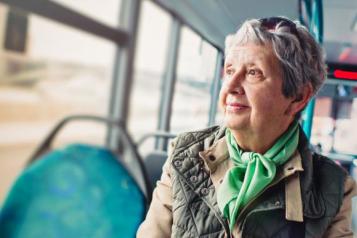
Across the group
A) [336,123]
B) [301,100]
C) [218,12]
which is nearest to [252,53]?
[301,100]

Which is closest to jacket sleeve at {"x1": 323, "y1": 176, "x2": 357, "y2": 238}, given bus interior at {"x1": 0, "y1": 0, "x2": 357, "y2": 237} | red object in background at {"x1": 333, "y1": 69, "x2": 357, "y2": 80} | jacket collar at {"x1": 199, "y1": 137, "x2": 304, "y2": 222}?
jacket collar at {"x1": 199, "y1": 137, "x2": 304, "y2": 222}

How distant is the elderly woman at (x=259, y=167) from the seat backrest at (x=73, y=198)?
9 centimetres

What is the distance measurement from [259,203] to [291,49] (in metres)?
0.39

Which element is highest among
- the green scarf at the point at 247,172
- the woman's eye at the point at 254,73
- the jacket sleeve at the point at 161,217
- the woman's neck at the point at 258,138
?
the woman's eye at the point at 254,73

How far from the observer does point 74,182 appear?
3.15ft

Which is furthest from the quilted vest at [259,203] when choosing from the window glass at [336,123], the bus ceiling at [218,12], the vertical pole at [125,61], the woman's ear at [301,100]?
the window glass at [336,123]

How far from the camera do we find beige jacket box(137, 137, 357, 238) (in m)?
0.95

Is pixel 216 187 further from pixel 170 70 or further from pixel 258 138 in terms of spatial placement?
pixel 170 70

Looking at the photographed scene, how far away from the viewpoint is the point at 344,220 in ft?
3.18

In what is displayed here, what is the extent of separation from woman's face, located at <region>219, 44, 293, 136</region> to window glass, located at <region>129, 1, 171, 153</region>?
0.71 ft

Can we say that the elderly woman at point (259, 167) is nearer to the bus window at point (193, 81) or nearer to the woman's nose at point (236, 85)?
the woman's nose at point (236, 85)

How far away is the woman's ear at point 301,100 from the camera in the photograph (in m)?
1.04

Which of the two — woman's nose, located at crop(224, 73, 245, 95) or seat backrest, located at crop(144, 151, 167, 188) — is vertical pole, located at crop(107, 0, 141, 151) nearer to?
woman's nose, located at crop(224, 73, 245, 95)

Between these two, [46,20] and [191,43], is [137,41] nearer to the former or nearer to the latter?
[46,20]
